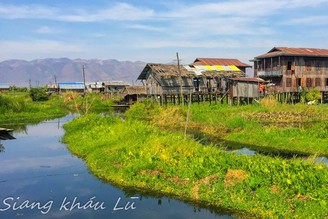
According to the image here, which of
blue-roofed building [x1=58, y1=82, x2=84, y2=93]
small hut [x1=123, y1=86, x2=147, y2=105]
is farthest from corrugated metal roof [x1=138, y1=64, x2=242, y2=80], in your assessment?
blue-roofed building [x1=58, y1=82, x2=84, y2=93]

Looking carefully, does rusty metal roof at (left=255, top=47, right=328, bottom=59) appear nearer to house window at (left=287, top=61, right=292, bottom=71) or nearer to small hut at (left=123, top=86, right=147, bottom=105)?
house window at (left=287, top=61, right=292, bottom=71)

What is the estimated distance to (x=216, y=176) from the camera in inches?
476

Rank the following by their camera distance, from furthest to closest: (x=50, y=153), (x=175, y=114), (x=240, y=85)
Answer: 1. (x=240, y=85)
2. (x=175, y=114)
3. (x=50, y=153)

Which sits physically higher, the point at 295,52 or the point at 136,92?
the point at 295,52

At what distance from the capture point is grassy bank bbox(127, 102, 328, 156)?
19750mm

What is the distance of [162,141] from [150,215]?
5.12 m

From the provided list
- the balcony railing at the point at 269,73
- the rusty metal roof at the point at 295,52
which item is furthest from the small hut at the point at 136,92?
the rusty metal roof at the point at 295,52

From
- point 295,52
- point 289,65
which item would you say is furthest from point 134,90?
point 295,52

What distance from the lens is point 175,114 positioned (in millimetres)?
30094

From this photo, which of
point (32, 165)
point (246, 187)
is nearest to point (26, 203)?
point (32, 165)

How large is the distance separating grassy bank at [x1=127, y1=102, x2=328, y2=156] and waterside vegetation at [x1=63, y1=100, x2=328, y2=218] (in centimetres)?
7

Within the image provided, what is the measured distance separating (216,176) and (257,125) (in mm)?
13722

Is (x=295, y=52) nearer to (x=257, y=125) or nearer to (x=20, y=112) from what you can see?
(x=257, y=125)

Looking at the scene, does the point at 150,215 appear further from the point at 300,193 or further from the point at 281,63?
the point at 281,63
